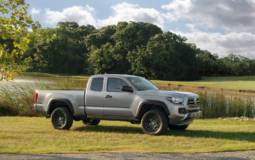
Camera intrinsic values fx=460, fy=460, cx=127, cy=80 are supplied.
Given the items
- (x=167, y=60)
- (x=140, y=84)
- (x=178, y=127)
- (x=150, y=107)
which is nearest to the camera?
(x=150, y=107)

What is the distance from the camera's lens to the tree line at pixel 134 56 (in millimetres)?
83688

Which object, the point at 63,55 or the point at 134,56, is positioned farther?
the point at 63,55

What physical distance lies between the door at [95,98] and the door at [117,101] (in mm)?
187

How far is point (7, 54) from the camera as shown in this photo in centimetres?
1314

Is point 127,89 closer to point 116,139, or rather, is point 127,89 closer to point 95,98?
point 95,98

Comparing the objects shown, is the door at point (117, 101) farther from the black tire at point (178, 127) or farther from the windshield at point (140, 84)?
the black tire at point (178, 127)

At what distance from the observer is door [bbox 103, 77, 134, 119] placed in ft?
46.7

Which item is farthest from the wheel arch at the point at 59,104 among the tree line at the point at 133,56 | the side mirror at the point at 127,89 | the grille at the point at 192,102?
the tree line at the point at 133,56

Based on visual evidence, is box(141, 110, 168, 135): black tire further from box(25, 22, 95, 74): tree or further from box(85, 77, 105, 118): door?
box(25, 22, 95, 74): tree

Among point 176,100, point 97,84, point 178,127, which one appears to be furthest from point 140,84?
point 178,127

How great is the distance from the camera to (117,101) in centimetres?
1438

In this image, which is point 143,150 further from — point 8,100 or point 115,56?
point 115,56

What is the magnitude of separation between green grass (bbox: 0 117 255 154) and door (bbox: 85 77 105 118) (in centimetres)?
64

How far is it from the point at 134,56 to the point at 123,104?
2856 inches
